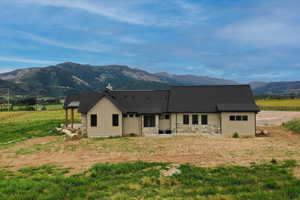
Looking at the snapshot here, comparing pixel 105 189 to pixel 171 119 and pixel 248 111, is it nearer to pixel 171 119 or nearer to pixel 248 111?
pixel 171 119

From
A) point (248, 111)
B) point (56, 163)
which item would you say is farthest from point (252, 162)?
point (248, 111)

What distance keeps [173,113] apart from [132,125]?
4813 millimetres

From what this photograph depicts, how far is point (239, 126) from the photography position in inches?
926

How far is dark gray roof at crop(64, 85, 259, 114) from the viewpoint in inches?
960

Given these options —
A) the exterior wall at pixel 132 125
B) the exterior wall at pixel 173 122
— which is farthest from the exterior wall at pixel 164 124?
the exterior wall at pixel 132 125

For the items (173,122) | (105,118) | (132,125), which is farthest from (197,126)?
(105,118)

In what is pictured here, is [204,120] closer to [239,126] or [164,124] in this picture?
[239,126]

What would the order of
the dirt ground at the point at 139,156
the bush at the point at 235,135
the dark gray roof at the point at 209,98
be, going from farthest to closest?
the dark gray roof at the point at 209,98 < the bush at the point at 235,135 < the dirt ground at the point at 139,156

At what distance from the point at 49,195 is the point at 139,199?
10.2 feet

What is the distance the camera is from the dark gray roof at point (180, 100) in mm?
24391

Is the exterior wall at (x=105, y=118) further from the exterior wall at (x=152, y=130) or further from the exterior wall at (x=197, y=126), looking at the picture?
the exterior wall at (x=197, y=126)

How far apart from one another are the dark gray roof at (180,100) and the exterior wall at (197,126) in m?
0.70

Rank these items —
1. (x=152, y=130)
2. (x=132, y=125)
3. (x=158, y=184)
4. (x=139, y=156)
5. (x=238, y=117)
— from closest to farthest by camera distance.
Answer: (x=158, y=184) → (x=139, y=156) → (x=238, y=117) → (x=152, y=130) → (x=132, y=125)

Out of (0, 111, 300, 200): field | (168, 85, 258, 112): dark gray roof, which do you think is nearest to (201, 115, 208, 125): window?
(168, 85, 258, 112): dark gray roof
